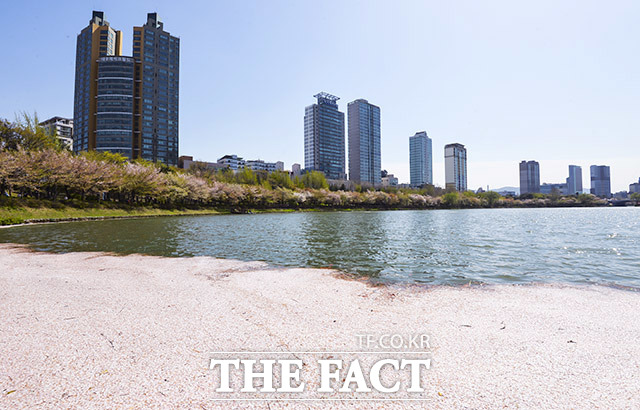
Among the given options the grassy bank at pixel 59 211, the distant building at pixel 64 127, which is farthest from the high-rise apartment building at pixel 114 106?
the grassy bank at pixel 59 211

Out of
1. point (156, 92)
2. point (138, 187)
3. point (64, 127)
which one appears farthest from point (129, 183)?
point (64, 127)

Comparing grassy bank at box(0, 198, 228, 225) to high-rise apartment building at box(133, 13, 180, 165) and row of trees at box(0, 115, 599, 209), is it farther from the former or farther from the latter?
high-rise apartment building at box(133, 13, 180, 165)

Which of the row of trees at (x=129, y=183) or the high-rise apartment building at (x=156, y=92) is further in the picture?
the high-rise apartment building at (x=156, y=92)

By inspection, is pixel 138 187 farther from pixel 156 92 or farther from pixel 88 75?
pixel 88 75

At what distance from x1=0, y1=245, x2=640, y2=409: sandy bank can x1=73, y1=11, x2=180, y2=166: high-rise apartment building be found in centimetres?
12983

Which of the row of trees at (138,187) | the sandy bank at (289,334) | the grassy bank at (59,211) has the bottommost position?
the sandy bank at (289,334)

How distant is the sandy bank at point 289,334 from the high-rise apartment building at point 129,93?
129832 mm

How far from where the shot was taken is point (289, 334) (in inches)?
219

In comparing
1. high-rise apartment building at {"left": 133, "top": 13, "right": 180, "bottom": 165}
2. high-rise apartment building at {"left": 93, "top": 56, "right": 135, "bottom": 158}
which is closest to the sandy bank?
high-rise apartment building at {"left": 93, "top": 56, "right": 135, "bottom": 158}

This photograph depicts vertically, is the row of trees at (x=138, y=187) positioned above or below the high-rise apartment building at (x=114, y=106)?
below

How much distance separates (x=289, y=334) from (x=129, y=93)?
14347cm

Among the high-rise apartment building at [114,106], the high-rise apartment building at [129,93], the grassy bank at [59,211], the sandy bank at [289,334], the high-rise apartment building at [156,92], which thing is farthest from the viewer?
the high-rise apartment building at [156,92]

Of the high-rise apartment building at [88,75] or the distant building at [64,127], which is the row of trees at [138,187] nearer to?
the high-rise apartment building at [88,75]

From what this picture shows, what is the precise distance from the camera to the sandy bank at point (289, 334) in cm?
376
